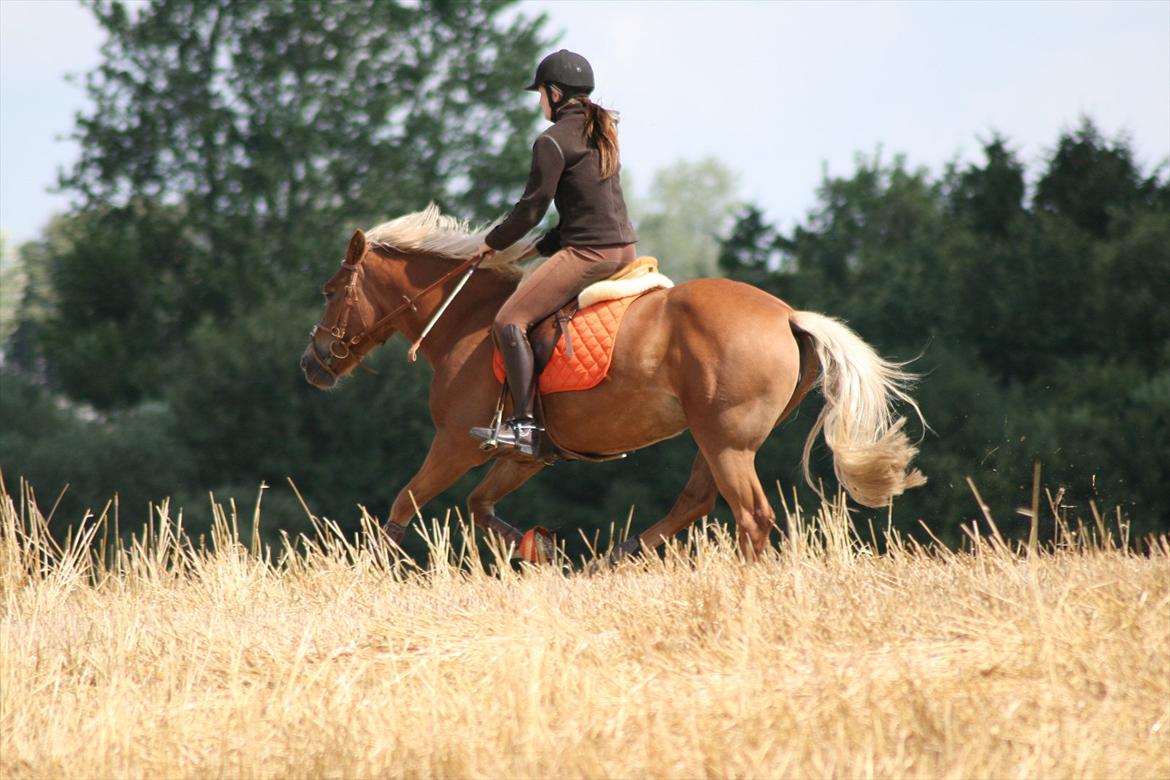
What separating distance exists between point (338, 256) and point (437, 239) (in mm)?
26034

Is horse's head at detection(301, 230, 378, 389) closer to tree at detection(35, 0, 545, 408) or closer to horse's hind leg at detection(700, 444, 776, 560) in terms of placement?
horse's hind leg at detection(700, 444, 776, 560)

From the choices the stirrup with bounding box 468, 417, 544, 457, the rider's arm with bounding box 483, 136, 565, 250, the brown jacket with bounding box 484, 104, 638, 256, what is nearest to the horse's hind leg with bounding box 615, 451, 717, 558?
the stirrup with bounding box 468, 417, 544, 457

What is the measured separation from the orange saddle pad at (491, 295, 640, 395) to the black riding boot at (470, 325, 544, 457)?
0.16 meters

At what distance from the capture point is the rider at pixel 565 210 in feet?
27.7

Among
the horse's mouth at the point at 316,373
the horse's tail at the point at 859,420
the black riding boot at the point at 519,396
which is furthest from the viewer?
the horse's mouth at the point at 316,373

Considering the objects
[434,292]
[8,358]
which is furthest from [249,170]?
[434,292]

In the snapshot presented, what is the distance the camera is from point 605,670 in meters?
→ 5.34

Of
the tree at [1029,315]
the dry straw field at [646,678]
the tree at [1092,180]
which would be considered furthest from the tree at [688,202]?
the dry straw field at [646,678]

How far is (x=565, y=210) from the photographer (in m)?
8.61

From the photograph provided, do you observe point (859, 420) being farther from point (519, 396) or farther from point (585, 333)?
point (519, 396)

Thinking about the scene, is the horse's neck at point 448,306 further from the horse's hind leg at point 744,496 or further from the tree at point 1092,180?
the tree at point 1092,180

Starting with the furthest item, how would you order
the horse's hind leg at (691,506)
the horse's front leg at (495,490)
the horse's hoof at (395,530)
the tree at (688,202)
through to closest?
the tree at (688,202) → the horse's front leg at (495,490) → the horse's hoof at (395,530) → the horse's hind leg at (691,506)

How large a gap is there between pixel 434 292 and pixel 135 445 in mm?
24979

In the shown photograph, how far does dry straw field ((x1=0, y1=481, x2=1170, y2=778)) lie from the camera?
452 centimetres
